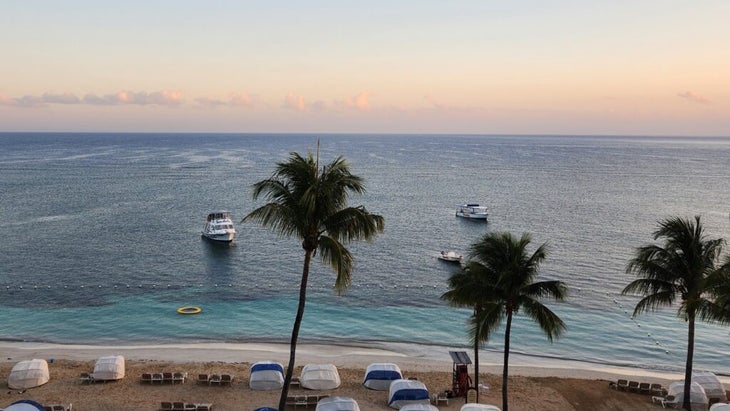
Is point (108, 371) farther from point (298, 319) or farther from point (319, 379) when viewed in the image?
point (298, 319)

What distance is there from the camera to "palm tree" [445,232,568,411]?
1984cm

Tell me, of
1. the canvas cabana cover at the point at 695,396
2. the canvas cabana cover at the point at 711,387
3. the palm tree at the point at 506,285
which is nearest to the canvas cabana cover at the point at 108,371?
the palm tree at the point at 506,285

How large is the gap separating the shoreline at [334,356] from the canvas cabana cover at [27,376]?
22.1 ft

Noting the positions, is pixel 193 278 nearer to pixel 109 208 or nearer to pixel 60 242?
pixel 60 242

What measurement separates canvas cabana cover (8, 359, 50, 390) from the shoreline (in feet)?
22.1

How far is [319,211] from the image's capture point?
60.2 feet

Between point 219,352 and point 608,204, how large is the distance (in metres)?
95.3

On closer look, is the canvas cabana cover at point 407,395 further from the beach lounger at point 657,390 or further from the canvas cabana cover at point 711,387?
the canvas cabana cover at point 711,387

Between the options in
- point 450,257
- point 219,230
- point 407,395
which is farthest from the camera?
point 219,230

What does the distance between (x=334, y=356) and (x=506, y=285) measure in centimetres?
2023

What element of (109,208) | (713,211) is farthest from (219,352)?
(713,211)

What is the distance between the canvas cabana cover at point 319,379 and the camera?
27750mm

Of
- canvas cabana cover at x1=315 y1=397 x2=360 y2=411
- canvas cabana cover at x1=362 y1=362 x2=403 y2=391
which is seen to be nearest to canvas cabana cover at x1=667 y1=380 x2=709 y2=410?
canvas cabana cover at x1=362 y1=362 x2=403 y2=391

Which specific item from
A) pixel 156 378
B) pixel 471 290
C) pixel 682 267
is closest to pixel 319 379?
pixel 156 378
